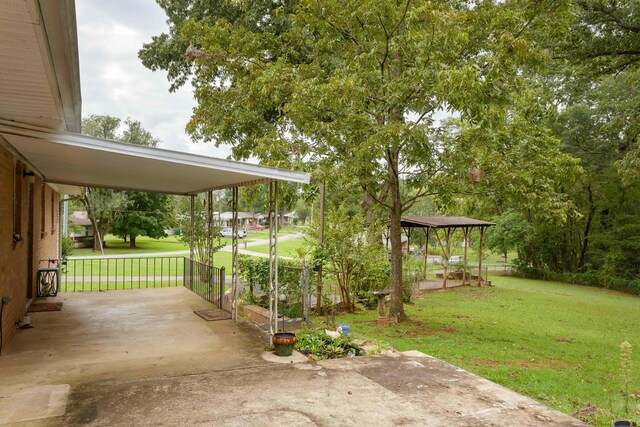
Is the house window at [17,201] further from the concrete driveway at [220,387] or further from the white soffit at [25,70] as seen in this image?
the white soffit at [25,70]

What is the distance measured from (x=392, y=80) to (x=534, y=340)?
605cm

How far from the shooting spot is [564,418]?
13.7 ft

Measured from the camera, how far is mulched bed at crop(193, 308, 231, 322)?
8095mm

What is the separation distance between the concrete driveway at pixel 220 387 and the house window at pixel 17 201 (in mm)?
1581

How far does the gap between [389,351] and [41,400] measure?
414cm

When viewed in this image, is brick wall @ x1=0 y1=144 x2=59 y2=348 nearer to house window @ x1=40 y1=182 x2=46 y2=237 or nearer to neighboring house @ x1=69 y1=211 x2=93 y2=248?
house window @ x1=40 y1=182 x2=46 y2=237

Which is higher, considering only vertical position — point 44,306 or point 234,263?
point 234,263

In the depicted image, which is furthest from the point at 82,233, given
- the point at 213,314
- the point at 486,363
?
the point at 486,363

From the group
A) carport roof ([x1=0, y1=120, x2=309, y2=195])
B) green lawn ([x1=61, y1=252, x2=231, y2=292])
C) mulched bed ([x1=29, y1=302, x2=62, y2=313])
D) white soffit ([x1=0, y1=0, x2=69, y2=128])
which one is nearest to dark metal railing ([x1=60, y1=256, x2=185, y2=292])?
green lawn ([x1=61, y1=252, x2=231, y2=292])

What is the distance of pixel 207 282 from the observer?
10.4m

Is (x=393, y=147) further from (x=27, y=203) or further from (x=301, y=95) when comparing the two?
(x=27, y=203)

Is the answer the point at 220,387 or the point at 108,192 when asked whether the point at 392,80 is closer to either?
the point at 220,387

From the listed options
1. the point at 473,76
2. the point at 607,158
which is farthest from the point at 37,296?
the point at 607,158

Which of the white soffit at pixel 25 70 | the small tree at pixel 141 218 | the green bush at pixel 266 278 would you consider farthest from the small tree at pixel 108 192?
the white soffit at pixel 25 70
